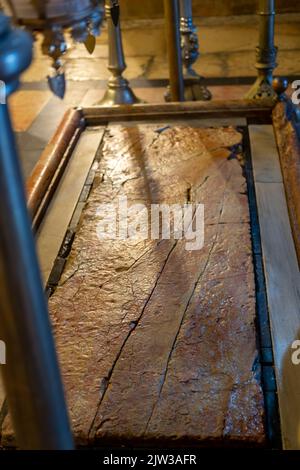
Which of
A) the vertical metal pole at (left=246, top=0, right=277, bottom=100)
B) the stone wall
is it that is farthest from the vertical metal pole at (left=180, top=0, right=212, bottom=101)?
the stone wall

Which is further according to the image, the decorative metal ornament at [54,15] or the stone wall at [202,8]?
the stone wall at [202,8]

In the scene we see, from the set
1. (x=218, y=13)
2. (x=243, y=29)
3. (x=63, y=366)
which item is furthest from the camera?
(x=218, y=13)

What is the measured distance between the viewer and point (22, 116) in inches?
156

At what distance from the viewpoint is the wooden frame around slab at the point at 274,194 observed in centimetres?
150

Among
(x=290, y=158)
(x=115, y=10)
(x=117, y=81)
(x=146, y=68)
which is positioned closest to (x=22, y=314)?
(x=290, y=158)

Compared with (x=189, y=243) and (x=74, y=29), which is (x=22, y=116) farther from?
(x=74, y=29)

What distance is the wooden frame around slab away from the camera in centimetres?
150

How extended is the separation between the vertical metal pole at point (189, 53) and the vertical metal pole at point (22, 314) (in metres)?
3.18

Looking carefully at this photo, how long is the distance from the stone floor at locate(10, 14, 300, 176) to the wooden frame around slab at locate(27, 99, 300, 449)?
0.45 m

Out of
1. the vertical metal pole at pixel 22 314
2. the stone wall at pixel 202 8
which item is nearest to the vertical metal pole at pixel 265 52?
the vertical metal pole at pixel 22 314

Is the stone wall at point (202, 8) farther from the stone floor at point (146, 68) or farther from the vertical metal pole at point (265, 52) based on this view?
the vertical metal pole at point (265, 52)

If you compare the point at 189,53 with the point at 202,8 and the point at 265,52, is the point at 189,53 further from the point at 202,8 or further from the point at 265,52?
the point at 202,8
